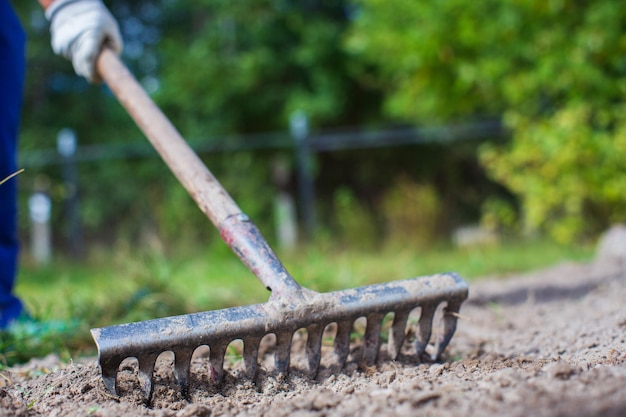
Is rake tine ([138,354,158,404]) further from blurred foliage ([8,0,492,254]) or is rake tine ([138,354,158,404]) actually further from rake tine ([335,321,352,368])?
blurred foliage ([8,0,492,254])

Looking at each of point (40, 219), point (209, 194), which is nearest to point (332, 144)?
point (40, 219)

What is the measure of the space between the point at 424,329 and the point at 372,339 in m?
0.17

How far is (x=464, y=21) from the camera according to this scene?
5465 mm

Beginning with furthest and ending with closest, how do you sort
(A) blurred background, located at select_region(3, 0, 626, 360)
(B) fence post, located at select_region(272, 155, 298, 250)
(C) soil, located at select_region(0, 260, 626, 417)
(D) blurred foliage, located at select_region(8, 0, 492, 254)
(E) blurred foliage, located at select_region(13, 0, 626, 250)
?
(D) blurred foliage, located at select_region(8, 0, 492, 254)
(B) fence post, located at select_region(272, 155, 298, 250)
(E) blurred foliage, located at select_region(13, 0, 626, 250)
(A) blurred background, located at select_region(3, 0, 626, 360)
(C) soil, located at select_region(0, 260, 626, 417)

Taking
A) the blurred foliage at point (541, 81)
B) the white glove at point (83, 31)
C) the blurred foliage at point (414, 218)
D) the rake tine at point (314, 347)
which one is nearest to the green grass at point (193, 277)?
the blurred foliage at point (414, 218)

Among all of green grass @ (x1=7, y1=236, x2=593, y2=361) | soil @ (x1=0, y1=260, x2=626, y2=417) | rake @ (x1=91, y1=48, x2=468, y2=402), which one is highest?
green grass @ (x1=7, y1=236, x2=593, y2=361)

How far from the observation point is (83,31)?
8.09 feet

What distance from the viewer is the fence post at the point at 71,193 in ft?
26.5

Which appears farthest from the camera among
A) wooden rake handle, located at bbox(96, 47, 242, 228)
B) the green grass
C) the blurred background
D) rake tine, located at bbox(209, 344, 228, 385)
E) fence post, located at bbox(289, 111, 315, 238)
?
fence post, located at bbox(289, 111, 315, 238)

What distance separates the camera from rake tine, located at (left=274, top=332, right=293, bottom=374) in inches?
61.9

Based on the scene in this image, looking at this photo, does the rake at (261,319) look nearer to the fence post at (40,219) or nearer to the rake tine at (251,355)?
the rake tine at (251,355)

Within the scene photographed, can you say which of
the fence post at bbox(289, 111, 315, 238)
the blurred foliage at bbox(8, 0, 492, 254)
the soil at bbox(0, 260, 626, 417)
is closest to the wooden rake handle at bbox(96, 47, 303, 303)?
the soil at bbox(0, 260, 626, 417)

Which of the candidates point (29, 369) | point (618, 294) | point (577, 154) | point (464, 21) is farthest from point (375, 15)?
point (29, 369)

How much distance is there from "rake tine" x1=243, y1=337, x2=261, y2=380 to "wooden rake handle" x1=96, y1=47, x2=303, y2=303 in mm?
A: 133
